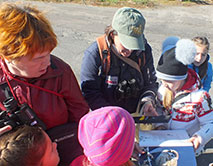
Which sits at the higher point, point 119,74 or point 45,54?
point 45,54

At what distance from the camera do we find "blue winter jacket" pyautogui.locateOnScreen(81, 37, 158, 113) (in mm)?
2164

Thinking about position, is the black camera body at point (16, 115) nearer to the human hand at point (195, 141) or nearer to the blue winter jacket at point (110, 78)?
the blue winter jacket at point (110, 78)

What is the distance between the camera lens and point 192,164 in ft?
5.91

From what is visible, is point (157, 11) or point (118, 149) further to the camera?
point (157, 11)

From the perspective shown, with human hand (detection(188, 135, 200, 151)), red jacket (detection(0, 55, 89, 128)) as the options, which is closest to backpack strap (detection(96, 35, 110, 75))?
red jacket (detection(0, 55, 89, 128))

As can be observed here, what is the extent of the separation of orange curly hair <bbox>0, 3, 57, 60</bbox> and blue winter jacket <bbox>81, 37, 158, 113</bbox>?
0.68m

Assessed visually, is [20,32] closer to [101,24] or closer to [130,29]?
[130,29]

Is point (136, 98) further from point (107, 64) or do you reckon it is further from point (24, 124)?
point (24, 124)

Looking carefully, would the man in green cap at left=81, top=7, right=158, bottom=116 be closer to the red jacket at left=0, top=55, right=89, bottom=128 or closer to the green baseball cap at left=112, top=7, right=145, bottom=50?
the green baseball cap at left=112, top=7, right=145, bottom=50

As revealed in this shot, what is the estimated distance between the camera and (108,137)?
1340 mm

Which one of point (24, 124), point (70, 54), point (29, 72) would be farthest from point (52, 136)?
point (70, 54)

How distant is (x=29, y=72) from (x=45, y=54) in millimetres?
160

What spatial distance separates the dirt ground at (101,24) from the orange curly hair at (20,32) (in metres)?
3.35

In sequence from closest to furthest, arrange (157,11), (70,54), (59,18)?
(70,54), (59,18), (157,11)
